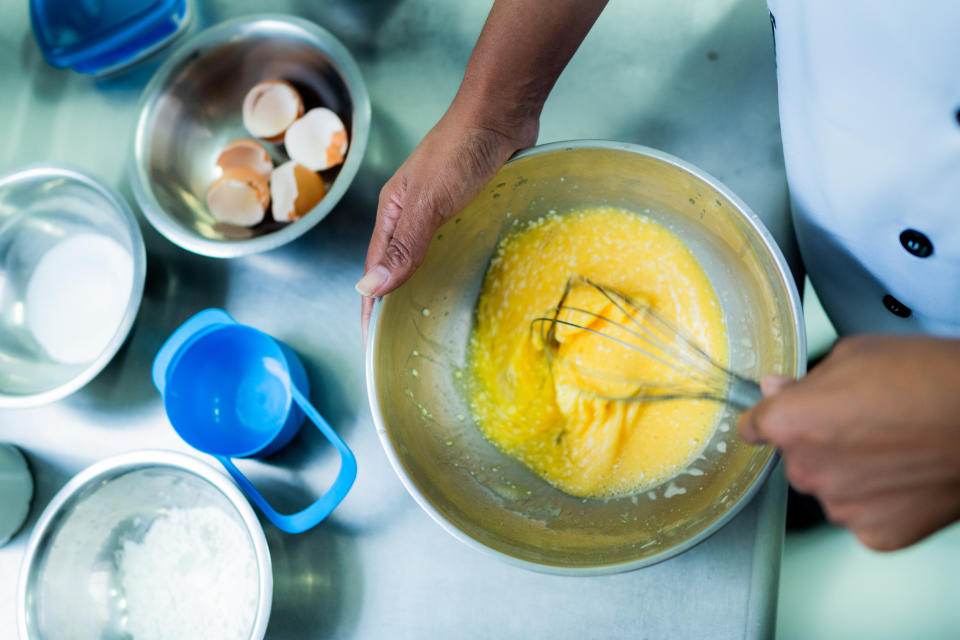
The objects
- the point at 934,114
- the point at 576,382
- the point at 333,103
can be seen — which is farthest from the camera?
the point at 333,103

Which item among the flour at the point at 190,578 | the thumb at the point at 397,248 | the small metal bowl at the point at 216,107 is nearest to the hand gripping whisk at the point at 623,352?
the thumb at the point at 397,248

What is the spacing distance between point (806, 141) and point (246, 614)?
653 mm

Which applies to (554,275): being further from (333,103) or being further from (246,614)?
(246,614)

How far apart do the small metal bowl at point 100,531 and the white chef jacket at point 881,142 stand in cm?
58

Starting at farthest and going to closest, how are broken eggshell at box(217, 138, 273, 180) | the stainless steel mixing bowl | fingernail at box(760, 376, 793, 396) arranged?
1. broken eggshell at box(217, 138, 273, 180)
2. the stainless steel mixing bowl
3. fingernail at box(760, 376, 793, 396)

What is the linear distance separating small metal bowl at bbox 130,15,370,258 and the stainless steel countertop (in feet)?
0.18

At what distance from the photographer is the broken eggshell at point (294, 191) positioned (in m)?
0.68

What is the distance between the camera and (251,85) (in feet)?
2.49

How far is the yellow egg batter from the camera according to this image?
586 millimetres

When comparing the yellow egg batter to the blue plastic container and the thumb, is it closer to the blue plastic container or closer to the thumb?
the thumb

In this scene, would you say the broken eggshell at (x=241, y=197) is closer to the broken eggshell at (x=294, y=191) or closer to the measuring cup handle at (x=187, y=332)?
the broken eggshell at (x=294, y=191)

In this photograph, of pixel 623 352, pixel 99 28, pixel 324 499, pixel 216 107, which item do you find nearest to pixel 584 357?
pixel 623 352

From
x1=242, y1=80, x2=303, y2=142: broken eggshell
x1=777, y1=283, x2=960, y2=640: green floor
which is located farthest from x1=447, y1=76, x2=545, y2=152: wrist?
x1=777, y1=283, x2=960, y2=640: green floor

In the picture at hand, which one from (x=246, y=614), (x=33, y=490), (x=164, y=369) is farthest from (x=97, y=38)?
(x=246, y=614)
